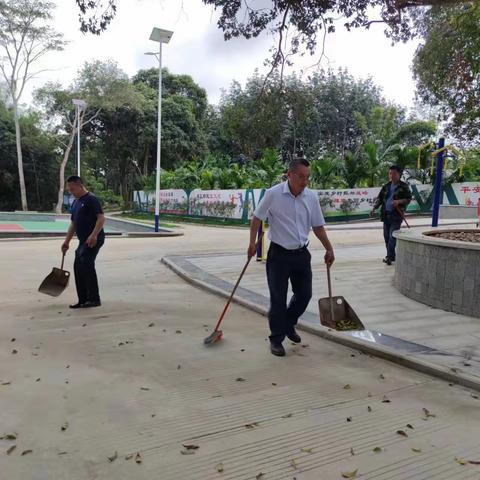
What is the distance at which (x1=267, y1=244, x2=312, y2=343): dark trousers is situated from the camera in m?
4.14

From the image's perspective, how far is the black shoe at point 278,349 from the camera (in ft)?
13.7

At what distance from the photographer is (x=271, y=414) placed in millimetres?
3045

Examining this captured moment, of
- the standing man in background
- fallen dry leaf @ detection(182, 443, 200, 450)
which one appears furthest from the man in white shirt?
the standing man in background

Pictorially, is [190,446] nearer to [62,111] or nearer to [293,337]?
[293,337]

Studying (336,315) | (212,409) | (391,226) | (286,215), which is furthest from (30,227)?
(212,409)

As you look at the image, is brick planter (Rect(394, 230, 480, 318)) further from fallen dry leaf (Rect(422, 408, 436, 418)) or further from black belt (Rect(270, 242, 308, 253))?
fallen dry leaf (Rect(422, 408, 436, 418))

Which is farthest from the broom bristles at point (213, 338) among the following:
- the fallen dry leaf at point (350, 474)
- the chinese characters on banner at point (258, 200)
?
the chinese characters on banner at point (258, 200)

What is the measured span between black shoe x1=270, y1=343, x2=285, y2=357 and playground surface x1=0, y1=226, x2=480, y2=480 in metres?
0.09

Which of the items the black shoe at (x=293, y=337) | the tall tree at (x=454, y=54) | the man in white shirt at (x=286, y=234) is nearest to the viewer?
the man in white shirt at (x=286, y=234)

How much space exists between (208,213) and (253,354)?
25.1 meters

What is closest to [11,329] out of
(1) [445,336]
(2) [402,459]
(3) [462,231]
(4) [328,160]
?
(2) [402,459]

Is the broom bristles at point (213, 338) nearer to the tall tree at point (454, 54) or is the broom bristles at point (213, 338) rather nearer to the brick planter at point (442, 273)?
the brick planter at point (442, 273)

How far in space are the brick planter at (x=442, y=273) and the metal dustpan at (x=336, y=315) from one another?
1658 mm

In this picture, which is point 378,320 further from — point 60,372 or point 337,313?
point 60,372
